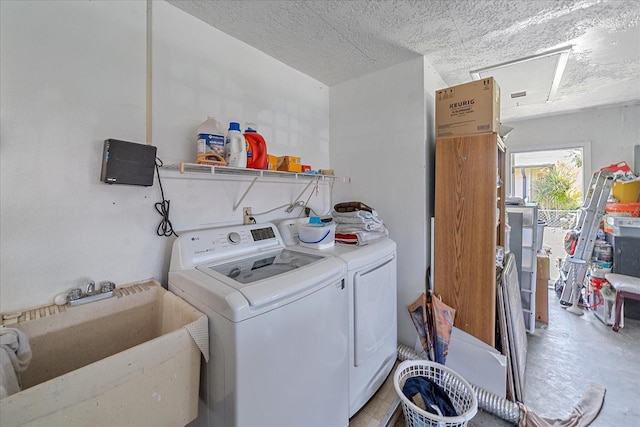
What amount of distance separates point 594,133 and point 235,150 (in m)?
4.47

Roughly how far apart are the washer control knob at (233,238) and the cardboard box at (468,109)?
1650 mm

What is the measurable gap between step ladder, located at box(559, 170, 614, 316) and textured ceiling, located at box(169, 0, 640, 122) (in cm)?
119

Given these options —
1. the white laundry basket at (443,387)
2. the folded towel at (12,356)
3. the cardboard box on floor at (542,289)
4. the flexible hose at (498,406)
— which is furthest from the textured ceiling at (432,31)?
the flexible hose at (498,406)

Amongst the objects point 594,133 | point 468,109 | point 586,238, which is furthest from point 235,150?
point 594,133

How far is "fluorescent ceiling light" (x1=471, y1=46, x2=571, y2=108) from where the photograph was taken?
2010 millimetres

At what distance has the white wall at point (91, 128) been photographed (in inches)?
38.9

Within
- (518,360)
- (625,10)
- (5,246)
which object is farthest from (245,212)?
(625,10)

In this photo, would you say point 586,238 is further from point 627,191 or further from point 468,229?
point 468,229

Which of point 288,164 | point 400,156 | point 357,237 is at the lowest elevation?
point 357,237

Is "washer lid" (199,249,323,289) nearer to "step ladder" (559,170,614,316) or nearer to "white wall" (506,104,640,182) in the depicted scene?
"step ladder" (559,170,614,316)

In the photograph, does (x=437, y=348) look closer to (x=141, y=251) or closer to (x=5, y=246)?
(x=141, y=251)

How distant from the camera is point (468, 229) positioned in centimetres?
181

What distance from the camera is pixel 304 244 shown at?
1706mm

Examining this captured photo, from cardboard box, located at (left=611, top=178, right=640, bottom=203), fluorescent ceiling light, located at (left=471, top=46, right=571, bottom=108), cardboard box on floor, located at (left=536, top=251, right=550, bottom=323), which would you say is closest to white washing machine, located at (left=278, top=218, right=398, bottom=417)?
fluorescent ceiling light, located at (left=471, top=46, right=571, bottom=108)
